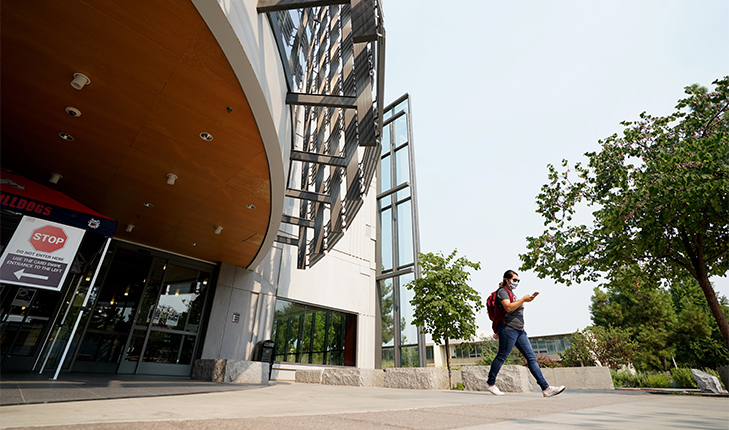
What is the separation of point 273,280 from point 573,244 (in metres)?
10.8

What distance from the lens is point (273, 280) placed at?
1387cm

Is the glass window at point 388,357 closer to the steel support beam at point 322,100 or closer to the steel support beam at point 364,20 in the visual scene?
the steel support beam at point 322,100

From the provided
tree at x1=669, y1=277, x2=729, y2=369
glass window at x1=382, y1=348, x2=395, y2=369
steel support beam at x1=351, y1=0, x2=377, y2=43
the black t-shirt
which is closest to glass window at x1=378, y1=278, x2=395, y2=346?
glass window at x1=382, y1=348, x2=395, y2=369

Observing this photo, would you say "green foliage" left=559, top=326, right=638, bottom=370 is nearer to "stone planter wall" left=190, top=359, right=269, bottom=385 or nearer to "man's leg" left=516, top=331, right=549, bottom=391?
"stone planter wall" left=190, top=359, right=269, bottom=385

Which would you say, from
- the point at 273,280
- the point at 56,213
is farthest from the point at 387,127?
the point at 56,213

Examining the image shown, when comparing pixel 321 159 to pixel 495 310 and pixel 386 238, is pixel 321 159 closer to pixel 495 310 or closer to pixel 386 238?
pixel 495 310

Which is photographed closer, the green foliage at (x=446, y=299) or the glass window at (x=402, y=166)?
the green foliage at (x=446, y=299)

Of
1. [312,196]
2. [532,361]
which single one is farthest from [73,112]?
[532,361]

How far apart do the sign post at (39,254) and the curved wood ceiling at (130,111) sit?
1151 millimetres

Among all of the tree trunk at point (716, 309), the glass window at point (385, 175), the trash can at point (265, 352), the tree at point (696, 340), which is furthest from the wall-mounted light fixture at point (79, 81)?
the tree at point (696, 340)

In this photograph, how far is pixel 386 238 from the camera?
1859cm

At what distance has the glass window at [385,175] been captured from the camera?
62.8 feet

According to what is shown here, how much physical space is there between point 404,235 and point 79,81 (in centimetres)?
1476

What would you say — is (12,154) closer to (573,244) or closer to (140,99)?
(140,99)
